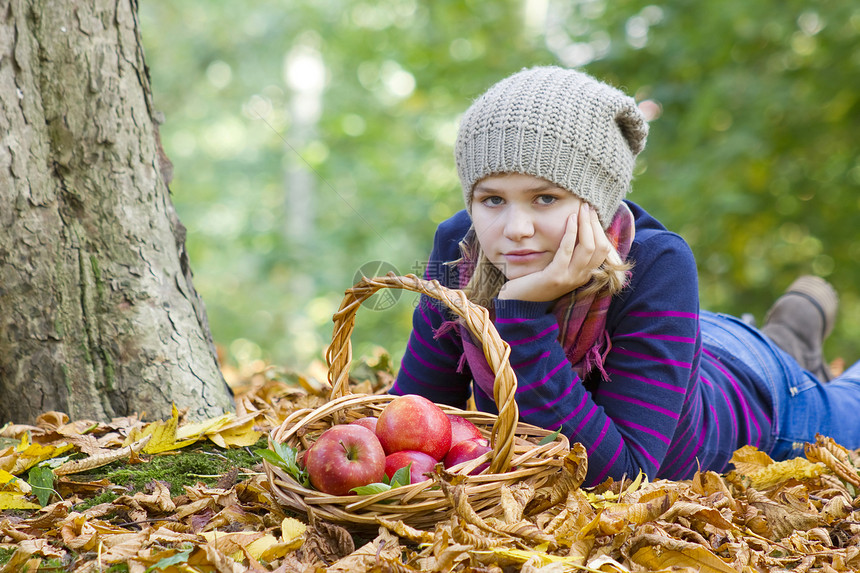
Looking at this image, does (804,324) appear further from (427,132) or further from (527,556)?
(427,132)

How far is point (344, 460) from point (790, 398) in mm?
2029

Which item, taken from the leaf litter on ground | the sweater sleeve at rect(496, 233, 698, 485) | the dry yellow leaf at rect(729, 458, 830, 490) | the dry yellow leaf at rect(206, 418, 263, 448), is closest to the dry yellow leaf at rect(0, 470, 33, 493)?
the leaf litter on ground

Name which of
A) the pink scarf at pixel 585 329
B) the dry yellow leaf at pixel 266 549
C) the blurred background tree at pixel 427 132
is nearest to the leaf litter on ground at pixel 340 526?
the dry yellow leaf at pixel 266 549

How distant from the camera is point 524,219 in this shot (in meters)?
1.95

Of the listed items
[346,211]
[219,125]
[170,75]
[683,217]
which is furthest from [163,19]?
[683,217]

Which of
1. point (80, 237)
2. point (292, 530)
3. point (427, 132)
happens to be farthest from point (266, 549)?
point (427, 132)

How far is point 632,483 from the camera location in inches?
74.7

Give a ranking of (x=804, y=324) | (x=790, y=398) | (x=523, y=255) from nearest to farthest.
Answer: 1. (x=523, y=255)
2. (x=790, y=398)
3. (x=804, y=324)

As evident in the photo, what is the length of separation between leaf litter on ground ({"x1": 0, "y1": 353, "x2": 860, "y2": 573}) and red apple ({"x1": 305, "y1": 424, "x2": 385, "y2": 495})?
0.09m

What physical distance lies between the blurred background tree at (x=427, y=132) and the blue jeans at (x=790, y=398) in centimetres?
134

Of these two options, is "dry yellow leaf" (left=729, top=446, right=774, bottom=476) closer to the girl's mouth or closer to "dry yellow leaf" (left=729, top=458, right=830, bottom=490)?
"dry yellow leaf" (left=729, top=458, right=830, bottom=490)

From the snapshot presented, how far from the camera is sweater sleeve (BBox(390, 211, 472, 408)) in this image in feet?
8.09

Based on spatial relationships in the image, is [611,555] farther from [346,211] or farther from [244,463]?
[346,211]

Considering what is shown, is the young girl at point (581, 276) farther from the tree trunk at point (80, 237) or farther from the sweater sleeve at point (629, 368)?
the tree trunk at point (80, 237)
